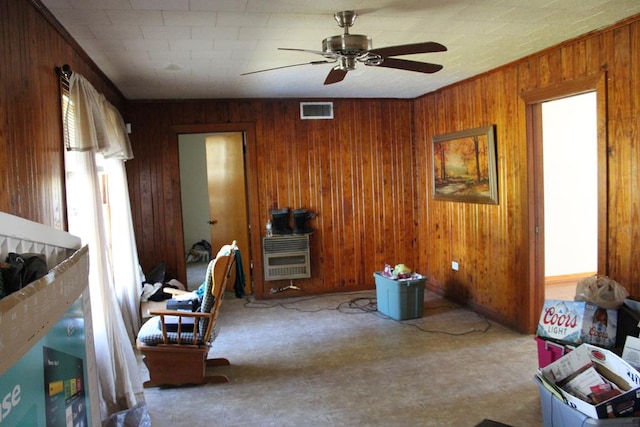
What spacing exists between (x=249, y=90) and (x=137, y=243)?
7.49ft

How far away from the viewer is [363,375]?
144 inches

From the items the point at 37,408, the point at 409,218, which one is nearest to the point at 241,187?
the point at 409,218

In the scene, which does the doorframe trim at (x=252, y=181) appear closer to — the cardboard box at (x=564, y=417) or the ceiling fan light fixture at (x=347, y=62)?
the ceiling fan light fixture at (x=347, y=62)

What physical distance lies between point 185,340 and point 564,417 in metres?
2.49

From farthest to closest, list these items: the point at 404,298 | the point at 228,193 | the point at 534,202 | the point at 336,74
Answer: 1. the point at 228,193
2. the point at 404,298
3. the point at 534,202
4. the point at 336,74

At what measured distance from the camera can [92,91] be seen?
3.37m

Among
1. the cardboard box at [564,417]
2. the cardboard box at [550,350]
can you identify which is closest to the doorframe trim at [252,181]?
the cardboard box at [550,350]

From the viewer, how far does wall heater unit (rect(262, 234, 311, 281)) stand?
593 centimetres

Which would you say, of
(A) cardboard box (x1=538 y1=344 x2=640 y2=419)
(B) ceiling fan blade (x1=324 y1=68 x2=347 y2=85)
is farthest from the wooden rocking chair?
(A) cardboard box (x1=538 y1=344 x2=640 y2=419)

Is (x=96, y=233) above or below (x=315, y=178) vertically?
below

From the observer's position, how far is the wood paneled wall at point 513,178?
3322 millimetres

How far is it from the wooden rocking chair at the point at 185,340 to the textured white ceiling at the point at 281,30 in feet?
5.28

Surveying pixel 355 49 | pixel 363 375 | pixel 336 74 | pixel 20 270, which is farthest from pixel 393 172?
pixel 20 270

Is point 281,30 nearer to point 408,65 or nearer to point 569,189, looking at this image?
point 408,65
